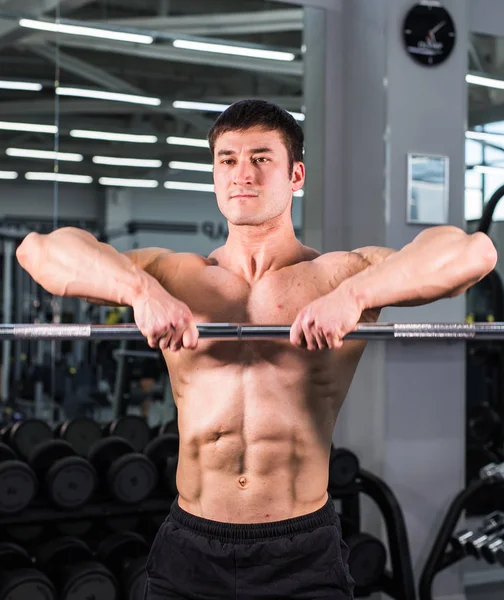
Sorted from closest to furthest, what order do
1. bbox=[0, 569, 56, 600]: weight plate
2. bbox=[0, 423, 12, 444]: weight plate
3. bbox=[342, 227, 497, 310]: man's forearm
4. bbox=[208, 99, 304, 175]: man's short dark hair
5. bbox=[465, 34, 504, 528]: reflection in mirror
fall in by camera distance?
bbox=[342, 227, 497, 310]: man's forearm, bbox=[208, 99, 304, 175]: man's short dark hair, bbox=[0, 569, 56, 600]: weight plate, bbox=[0, 423, 12, 444]: weight plate, bbox=[465, 34, 504, 528]: reflection in mirror

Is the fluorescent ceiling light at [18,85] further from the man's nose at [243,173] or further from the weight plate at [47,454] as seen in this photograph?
the man's nose at [243,173]

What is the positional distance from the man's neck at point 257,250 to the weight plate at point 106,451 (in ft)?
5.58

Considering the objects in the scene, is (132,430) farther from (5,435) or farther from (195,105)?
(195,105)

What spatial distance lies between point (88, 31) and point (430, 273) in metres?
2.74

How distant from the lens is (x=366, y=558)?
328 centimetres

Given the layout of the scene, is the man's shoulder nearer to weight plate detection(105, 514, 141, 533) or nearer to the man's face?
the man's face

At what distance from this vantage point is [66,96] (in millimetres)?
3789

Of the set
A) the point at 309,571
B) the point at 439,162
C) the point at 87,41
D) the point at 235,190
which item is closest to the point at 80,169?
the point at 87,41

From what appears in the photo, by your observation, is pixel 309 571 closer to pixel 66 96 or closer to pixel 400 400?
pixel 400 400

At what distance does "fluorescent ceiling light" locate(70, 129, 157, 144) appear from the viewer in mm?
3832

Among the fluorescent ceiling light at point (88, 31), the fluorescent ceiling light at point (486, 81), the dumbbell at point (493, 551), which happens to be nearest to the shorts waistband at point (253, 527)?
the dumbbell at point (493, 551)

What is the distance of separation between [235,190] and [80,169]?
2.35 m

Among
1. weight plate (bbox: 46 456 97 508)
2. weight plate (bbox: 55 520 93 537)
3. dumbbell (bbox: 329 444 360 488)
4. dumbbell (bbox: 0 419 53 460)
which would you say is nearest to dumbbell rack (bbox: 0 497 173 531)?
weight plate (bbox: 46 456 97 508)

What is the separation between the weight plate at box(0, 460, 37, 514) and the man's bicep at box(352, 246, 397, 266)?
5.59ft
